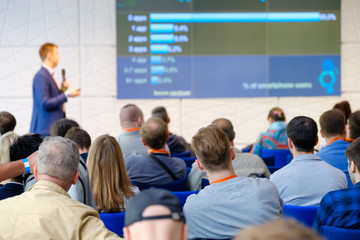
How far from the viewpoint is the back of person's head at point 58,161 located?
196cm

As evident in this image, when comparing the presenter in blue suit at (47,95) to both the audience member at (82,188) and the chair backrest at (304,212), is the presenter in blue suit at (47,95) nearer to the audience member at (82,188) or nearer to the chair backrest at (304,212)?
the audience member at (82,188)

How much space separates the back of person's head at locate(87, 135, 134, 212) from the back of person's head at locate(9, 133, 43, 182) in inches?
12.6

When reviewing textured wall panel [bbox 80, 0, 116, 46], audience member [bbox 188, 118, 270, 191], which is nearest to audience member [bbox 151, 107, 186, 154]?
audience member [bbox 188, 118, 270, 191]

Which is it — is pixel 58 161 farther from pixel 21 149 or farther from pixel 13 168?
pixel 21 149

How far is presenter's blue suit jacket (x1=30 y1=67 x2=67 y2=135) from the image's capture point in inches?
216

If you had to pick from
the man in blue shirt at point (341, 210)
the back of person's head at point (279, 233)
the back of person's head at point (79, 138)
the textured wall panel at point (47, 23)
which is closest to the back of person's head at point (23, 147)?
the back of person's head at point (79, 138)

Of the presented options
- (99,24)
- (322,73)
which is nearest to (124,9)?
(99,24)

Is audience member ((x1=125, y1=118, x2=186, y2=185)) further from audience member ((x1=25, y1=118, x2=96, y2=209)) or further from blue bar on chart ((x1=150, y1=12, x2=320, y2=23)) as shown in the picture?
blue bar on chart ((x1=150, y1=12, x2=320, y2=23))

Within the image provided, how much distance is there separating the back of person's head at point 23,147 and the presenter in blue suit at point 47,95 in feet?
9.49

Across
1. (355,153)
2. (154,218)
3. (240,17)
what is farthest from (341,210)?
(240,17)

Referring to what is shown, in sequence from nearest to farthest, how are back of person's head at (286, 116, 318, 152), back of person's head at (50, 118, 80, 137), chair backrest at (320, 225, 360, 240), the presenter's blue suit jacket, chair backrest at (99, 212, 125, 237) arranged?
chair backrest at (320, 225, 360, 240) < chair backrest at (99, 212, 125, 237) < back of person's head at (286, 116, 318, 152) < back of person's head at (50, 118, 80, 137) < the presenter's blue suit jacket

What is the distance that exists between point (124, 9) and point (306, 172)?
5.35 m

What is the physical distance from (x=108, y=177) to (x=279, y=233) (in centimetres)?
209

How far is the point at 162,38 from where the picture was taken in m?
7.45
